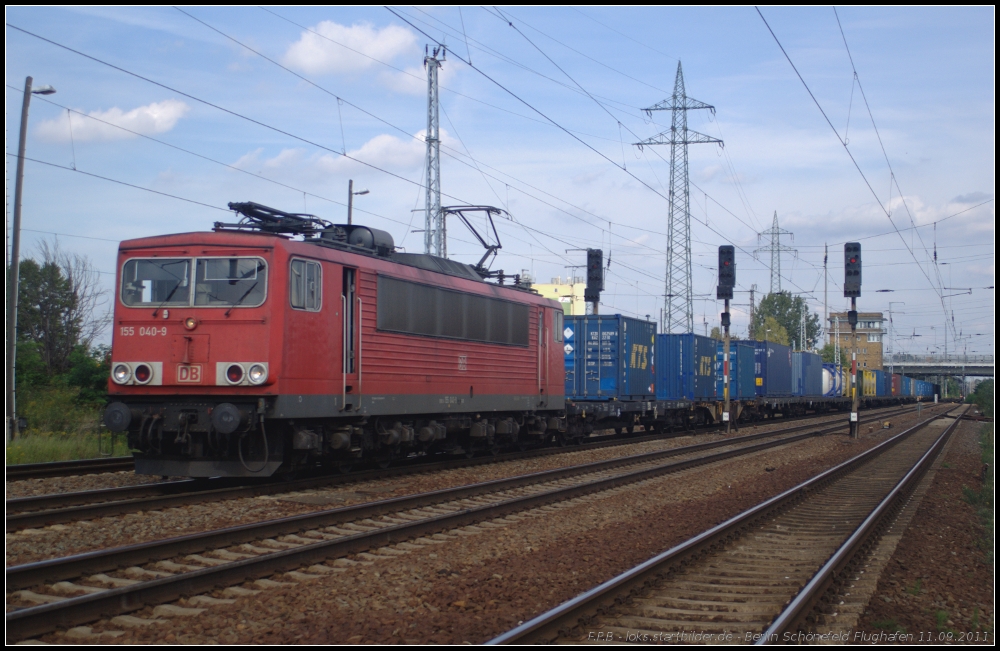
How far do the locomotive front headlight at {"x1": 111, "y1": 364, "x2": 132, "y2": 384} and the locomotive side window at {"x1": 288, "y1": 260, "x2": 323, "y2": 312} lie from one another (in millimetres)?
2373

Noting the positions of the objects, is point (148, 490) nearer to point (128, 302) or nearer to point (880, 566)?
point (128, 302)

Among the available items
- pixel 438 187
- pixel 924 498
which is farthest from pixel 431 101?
pixel 924 498

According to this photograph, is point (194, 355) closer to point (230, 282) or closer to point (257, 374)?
point (257, 374)

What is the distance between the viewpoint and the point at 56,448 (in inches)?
645

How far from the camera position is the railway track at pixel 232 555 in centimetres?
606

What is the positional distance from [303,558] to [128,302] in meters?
5.76

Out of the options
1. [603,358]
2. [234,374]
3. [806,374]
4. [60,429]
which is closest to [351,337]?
[234,374]

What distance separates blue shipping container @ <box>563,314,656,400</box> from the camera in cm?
2408

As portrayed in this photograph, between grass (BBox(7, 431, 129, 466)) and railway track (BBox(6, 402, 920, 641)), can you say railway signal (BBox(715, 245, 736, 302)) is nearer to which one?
railway track (BBox(6, 402, 920, 641))

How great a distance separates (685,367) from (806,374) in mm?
21800

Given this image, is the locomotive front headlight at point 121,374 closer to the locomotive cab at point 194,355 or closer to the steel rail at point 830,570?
the locomotive cab at point 194,355

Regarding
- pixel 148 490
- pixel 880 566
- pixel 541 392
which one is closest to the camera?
pixel 880 566

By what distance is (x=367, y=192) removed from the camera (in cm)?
2909

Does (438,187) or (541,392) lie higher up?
(438,187)
